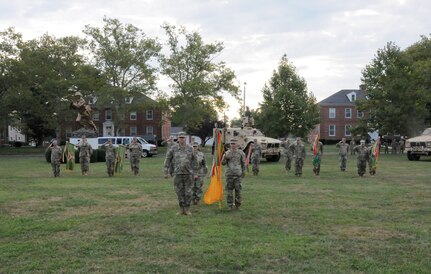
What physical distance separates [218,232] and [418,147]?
24.3 metres

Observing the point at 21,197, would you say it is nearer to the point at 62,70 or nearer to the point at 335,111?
the point at 62,70

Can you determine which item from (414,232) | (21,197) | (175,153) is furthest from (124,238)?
(21,197)

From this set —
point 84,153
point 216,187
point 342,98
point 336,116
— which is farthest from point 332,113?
point 216,187

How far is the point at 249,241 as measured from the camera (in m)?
7.21

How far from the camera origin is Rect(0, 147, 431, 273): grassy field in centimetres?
603

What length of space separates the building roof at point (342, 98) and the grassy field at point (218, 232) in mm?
55838

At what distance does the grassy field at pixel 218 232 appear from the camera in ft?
19.8

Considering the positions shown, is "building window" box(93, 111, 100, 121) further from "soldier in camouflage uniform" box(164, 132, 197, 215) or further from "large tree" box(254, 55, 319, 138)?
"soldier in camouflage uniform" box(164, 132, 197, 215)

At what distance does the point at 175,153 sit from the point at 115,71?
40220mm

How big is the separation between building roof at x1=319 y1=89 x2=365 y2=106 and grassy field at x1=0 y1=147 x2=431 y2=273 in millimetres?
55838

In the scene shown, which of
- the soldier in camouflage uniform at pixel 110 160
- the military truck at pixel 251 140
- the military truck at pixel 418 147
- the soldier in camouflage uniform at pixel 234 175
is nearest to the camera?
the soldier in camouflage uniform at pixel 234 175

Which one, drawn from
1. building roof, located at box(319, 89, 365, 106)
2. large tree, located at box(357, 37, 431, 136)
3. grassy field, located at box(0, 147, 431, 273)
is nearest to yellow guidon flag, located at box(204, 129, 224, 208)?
grassy field, located at box(0, 147, 431, 273)

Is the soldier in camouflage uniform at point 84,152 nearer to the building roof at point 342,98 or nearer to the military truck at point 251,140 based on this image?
the military truck at point 251,140

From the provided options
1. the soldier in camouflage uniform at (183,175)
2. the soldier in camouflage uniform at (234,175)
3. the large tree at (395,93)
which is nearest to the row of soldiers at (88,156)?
the soldier in camouflage uniform at (234,175)
